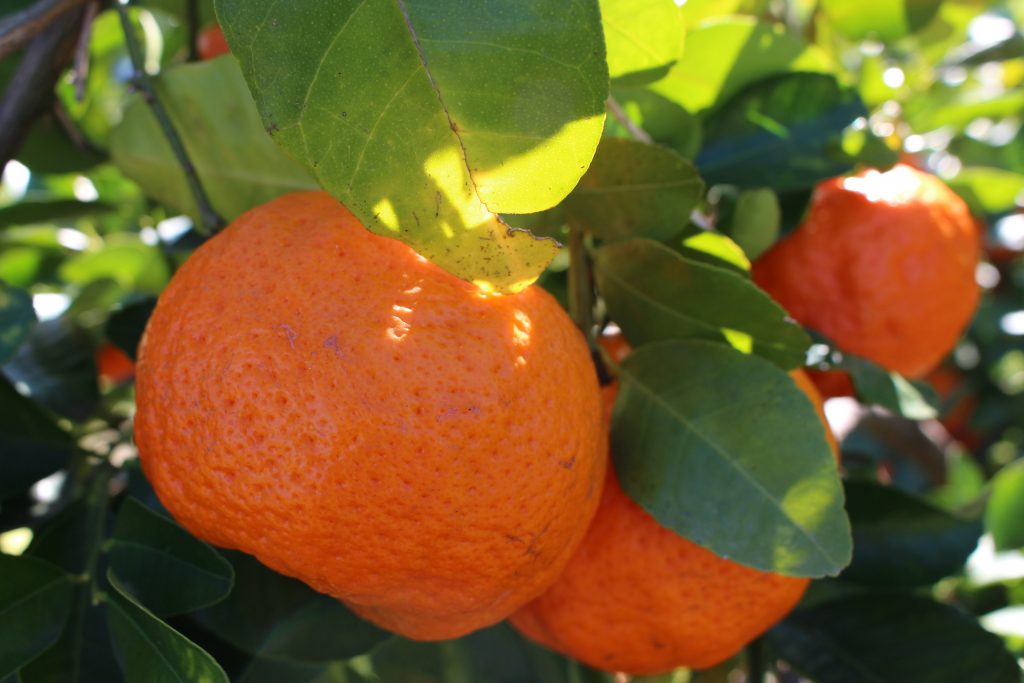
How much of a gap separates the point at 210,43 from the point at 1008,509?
1342mm

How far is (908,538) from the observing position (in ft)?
3.46

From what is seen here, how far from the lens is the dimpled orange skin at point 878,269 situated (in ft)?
3.46

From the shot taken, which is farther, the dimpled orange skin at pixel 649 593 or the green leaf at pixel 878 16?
the green leaf at pixel 878 16

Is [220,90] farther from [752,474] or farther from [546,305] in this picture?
[752,474]

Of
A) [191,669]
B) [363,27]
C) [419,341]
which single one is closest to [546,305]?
[419,341]

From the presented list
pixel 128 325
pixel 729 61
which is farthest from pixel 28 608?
pixel 729 61

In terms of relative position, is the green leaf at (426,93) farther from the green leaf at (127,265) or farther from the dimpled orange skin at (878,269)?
the green leaf at (127,265)

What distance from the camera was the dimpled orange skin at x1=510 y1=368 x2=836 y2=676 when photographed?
788mm

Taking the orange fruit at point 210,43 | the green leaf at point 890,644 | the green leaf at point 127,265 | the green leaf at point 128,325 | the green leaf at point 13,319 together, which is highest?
the orange fruit at point 210,43

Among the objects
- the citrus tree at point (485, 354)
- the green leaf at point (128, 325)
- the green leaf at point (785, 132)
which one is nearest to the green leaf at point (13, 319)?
the citrus tree at point (485, 354)

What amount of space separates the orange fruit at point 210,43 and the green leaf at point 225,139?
14.7 inches

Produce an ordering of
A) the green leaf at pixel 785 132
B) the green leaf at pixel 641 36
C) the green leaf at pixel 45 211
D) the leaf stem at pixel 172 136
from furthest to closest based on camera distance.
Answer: the green leaf at pixel 45 211
the green leaf at pixel 785 132
the leaf stem at pixel 172 136
the green leaf at pixel 641 36

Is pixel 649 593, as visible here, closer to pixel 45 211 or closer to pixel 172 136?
pixel 172 136

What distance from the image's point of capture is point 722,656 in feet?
2.81
